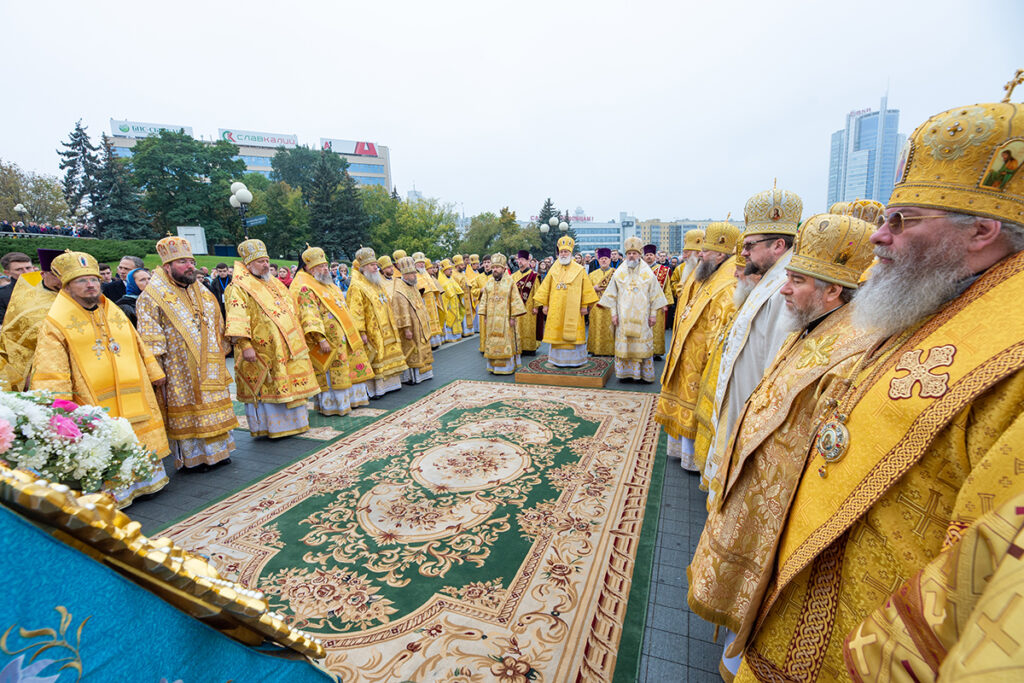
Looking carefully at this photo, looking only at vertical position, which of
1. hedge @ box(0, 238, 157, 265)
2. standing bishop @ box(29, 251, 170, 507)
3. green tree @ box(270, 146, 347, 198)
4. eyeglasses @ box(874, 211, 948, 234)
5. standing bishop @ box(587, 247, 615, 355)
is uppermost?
green tree @ box(270, 146, 347, 198)

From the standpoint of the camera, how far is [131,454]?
1591 mm

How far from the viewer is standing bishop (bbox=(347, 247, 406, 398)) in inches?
275

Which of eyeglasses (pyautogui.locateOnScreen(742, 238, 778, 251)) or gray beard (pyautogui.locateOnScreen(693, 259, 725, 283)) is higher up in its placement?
eyeglasses (pyautogui.locateOnScreen(742, 238, 778, 251))

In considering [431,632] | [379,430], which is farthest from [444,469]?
[431,632]

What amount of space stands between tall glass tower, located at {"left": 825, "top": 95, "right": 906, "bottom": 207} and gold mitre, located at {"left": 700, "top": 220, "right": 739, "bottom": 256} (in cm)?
2549

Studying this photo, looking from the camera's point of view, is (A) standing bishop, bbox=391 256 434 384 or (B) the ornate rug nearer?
(B) the ornate rug

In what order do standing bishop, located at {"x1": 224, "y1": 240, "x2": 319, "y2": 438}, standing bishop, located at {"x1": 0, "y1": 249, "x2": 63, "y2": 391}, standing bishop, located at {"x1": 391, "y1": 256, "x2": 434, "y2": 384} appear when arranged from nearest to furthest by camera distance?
standing bishop, located at {"x1": 0, "y1": 249, "x2": 63, "y2": 391}, standing bishop, located at {"x1": 224, "y1": 240, "x2": 319, "y2": 438}, standing bishop, located at {"x1": 391, "y1": 256, "x2": 434, "y2": 384}

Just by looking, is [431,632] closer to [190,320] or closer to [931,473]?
[931,473]

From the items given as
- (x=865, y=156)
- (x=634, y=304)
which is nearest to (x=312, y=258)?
(x=634, y=304)

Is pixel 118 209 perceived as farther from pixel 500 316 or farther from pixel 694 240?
pixel 694 240

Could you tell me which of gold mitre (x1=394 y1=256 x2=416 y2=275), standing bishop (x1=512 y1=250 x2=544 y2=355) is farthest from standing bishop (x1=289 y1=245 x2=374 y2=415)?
standing bishop (x1=512 y1=250 x2=544 y2=355)

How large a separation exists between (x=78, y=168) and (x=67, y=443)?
171ft

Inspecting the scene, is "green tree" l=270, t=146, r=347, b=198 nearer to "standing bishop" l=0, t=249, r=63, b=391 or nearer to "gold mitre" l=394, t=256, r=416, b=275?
"gold mitre" l=394, t=256, r=416, b=275

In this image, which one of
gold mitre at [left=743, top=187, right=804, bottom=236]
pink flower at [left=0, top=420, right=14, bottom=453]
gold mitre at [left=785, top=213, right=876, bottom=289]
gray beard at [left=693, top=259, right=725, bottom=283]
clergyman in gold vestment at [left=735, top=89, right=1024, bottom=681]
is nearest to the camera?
clergyman in gold vestment at [left=735, top=89, right=1024, bottom=681]
